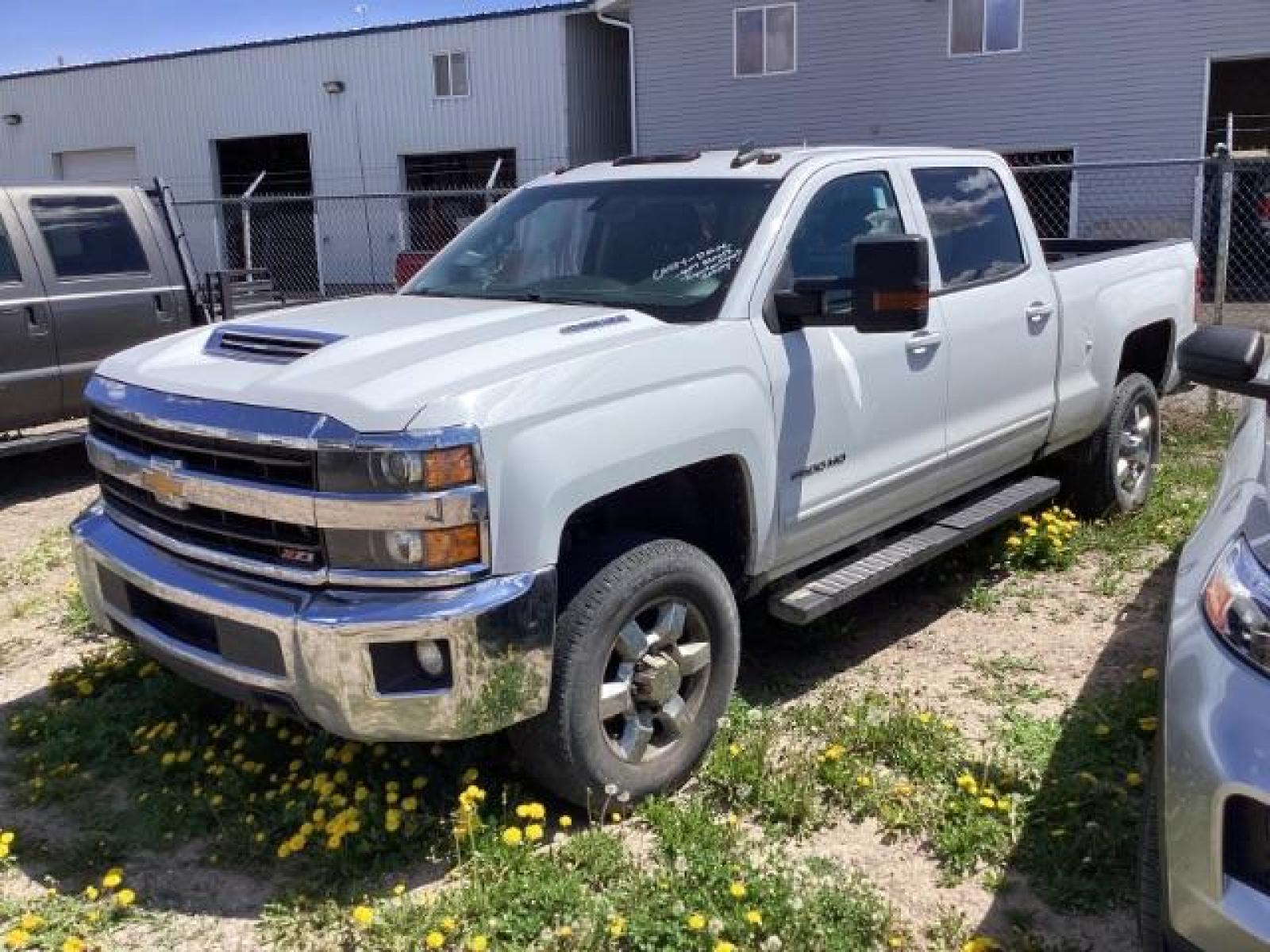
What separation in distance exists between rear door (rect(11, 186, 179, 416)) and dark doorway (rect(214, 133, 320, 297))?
15671 millimetres

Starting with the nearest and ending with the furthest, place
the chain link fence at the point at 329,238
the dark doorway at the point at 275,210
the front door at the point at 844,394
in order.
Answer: the front door at the point at 844,394 < the chain link fence at the point at 329,238 < the dark doorway at the point at 275,210

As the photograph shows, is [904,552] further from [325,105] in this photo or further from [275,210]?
[275,210]

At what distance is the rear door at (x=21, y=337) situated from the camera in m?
7.39

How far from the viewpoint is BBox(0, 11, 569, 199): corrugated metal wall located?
25172 millimetres

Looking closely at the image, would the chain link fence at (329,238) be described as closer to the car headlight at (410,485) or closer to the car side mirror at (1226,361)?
the car headlight at (410,485)

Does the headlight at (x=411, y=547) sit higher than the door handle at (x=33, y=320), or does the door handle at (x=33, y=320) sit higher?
the door handle at (x=33, y=320)

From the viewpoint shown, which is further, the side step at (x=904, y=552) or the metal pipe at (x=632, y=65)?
the metal pipe at (x=632, y=65)

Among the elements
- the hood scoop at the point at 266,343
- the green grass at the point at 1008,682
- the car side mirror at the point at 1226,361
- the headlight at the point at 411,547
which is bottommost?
the green grass at the point at 1008,682

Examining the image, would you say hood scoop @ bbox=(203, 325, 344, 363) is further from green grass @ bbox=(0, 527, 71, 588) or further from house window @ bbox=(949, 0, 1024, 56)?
house window @ bbox=(949, 0, 1024, 56)

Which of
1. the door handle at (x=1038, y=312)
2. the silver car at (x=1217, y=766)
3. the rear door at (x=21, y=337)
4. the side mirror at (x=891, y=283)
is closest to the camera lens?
the silver car at (x=1217, y=766)

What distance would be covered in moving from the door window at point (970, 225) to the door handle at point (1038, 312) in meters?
0.17

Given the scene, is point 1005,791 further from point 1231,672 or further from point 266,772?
point 266,772

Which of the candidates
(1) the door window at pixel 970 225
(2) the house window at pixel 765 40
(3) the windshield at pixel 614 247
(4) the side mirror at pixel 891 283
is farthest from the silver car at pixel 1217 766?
(2) the house window at pixel 765 40

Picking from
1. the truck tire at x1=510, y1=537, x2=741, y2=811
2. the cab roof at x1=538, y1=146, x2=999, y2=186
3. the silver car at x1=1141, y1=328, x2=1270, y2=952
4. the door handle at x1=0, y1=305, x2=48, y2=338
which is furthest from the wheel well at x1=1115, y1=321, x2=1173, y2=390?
the door handle at x1=0, y1=305, x2=48, y2=338
